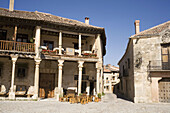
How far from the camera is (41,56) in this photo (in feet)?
53.9

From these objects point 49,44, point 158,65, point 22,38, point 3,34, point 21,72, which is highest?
point 3,34

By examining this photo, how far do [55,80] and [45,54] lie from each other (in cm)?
398

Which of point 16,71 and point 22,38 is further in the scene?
point 22,38

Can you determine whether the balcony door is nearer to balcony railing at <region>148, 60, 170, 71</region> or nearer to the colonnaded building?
balcony railing at <region>148, 60, 170, 71</region>

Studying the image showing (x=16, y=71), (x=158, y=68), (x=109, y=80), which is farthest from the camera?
(x=109, y=80)

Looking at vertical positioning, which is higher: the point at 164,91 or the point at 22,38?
the point at 22,38

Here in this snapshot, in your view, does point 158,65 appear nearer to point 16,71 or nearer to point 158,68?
point 158,68

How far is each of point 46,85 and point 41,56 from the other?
13.6ft

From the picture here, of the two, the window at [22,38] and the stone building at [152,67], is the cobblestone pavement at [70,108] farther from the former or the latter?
the window at [22,38]

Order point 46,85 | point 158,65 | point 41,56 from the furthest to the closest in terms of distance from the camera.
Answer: point 46,85
point 41,56
point 158,65

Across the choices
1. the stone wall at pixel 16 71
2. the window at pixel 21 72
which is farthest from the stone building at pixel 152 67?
the window at pixel 21 72

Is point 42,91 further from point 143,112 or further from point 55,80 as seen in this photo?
point 143,112

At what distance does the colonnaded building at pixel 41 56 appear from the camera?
15727mm

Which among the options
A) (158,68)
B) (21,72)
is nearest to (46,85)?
(21,72)
